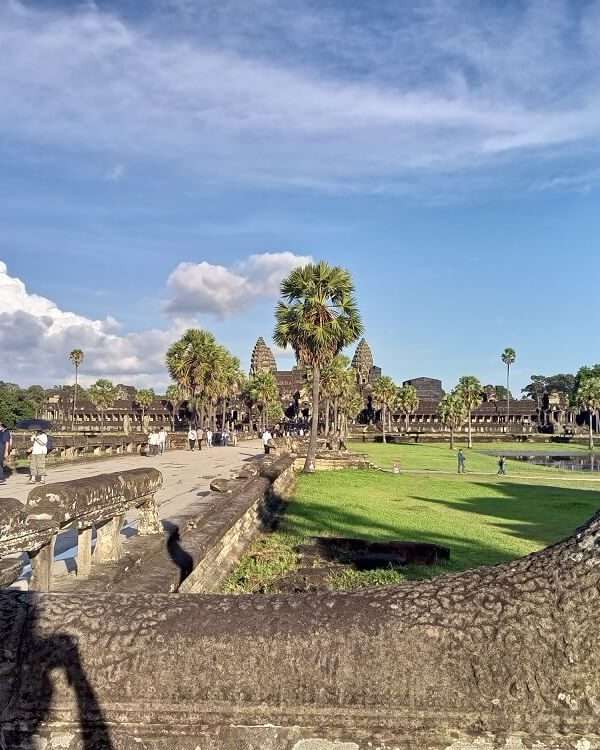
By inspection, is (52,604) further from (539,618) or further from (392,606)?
(539,618)

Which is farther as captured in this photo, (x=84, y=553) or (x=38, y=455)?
(x=38, y=455)

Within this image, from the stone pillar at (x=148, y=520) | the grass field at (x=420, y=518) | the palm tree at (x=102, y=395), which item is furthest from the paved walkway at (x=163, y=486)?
the palm tree at (x=102, y=395)

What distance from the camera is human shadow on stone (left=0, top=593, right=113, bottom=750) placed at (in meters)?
1.94

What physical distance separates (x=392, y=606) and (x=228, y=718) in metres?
0.57

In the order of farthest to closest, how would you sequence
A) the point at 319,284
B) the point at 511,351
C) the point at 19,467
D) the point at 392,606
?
the point at 511,351
the point at 319,284
the point at 19,467
the point at 392,606

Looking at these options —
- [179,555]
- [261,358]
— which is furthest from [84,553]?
[261,358]

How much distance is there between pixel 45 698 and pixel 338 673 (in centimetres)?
87

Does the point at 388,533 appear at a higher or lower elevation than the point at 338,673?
lower

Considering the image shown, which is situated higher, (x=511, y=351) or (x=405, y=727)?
(x=511, y=351)

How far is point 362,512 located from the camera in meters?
14.5

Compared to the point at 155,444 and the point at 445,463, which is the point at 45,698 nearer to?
the point at 155,444

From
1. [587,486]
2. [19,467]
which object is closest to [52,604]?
[19,467]

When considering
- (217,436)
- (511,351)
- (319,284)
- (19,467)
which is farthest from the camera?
(511,351)

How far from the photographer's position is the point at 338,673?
189 cm
